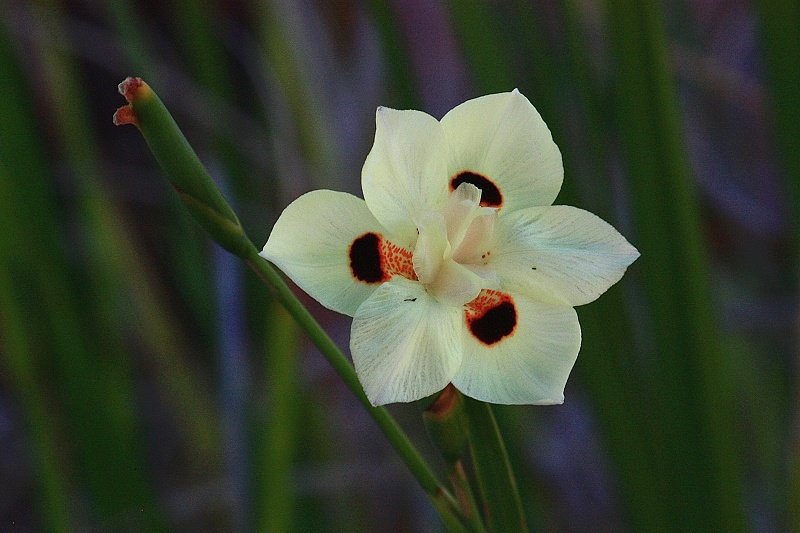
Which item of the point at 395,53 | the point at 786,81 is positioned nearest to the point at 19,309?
the point at 395,53

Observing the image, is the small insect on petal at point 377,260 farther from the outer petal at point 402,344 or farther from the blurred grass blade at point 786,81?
the blurred grass blade at point 786,81

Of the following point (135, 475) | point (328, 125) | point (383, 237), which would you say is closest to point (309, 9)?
point (328, 125)

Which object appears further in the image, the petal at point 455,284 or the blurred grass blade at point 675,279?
the blurred grass blade at point 675,279

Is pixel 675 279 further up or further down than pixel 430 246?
further down

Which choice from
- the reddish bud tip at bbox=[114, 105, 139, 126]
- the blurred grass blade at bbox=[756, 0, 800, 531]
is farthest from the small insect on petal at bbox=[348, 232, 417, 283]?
the blurred grass blade at bbox=[756, 0, 800, 531]

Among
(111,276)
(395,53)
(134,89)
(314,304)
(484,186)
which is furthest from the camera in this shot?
(314,304)

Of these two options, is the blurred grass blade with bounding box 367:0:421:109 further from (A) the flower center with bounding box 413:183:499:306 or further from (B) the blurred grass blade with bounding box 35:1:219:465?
(A) the flower center with bounding box 413:183:499:306

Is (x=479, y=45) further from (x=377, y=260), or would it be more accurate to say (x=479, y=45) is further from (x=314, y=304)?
(x=314, y=304)


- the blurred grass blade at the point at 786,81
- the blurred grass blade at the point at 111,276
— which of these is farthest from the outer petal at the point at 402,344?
the blurred grass blade at the point at 111,276
